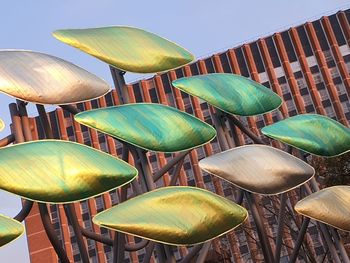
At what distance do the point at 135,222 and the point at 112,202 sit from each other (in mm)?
43628

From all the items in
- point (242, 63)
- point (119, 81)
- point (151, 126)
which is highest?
point (242, 63)

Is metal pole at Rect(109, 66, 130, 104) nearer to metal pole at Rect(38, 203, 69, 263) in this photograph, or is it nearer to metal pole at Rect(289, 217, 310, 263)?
metal pole at Rect(38, 203, 69, 263)

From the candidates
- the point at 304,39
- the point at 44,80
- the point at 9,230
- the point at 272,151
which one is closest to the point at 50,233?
the point at 9,230

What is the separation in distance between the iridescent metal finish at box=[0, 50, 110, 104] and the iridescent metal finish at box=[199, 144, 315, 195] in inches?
92.5

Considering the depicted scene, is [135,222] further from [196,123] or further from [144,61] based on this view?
[144,61]

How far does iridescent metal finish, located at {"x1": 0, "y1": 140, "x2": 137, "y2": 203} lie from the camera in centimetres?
721

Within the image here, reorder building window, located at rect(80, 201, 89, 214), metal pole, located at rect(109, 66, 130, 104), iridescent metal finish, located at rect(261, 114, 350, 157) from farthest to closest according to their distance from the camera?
building window, located at rect(80, 201, 89, 214), iridescent metal finish, located at rect(261, 114, 350, 157), metal pole, located at rect(109, 66, 130, 104)

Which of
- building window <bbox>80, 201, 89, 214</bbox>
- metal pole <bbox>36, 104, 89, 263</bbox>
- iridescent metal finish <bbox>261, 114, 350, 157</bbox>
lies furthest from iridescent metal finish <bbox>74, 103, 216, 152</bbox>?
building window <bbox>80, 201, 89, 214</bbox>

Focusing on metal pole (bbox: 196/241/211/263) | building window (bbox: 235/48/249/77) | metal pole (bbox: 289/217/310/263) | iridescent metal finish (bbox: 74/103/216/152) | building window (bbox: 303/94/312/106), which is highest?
building window (bbox: 235/48/249/77)

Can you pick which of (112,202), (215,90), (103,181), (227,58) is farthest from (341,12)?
(103,181)

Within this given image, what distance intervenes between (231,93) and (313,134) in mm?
1815

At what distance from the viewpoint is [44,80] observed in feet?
30.0

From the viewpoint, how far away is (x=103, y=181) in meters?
7.84

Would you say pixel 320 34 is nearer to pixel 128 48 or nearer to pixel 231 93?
pixel 231 93
